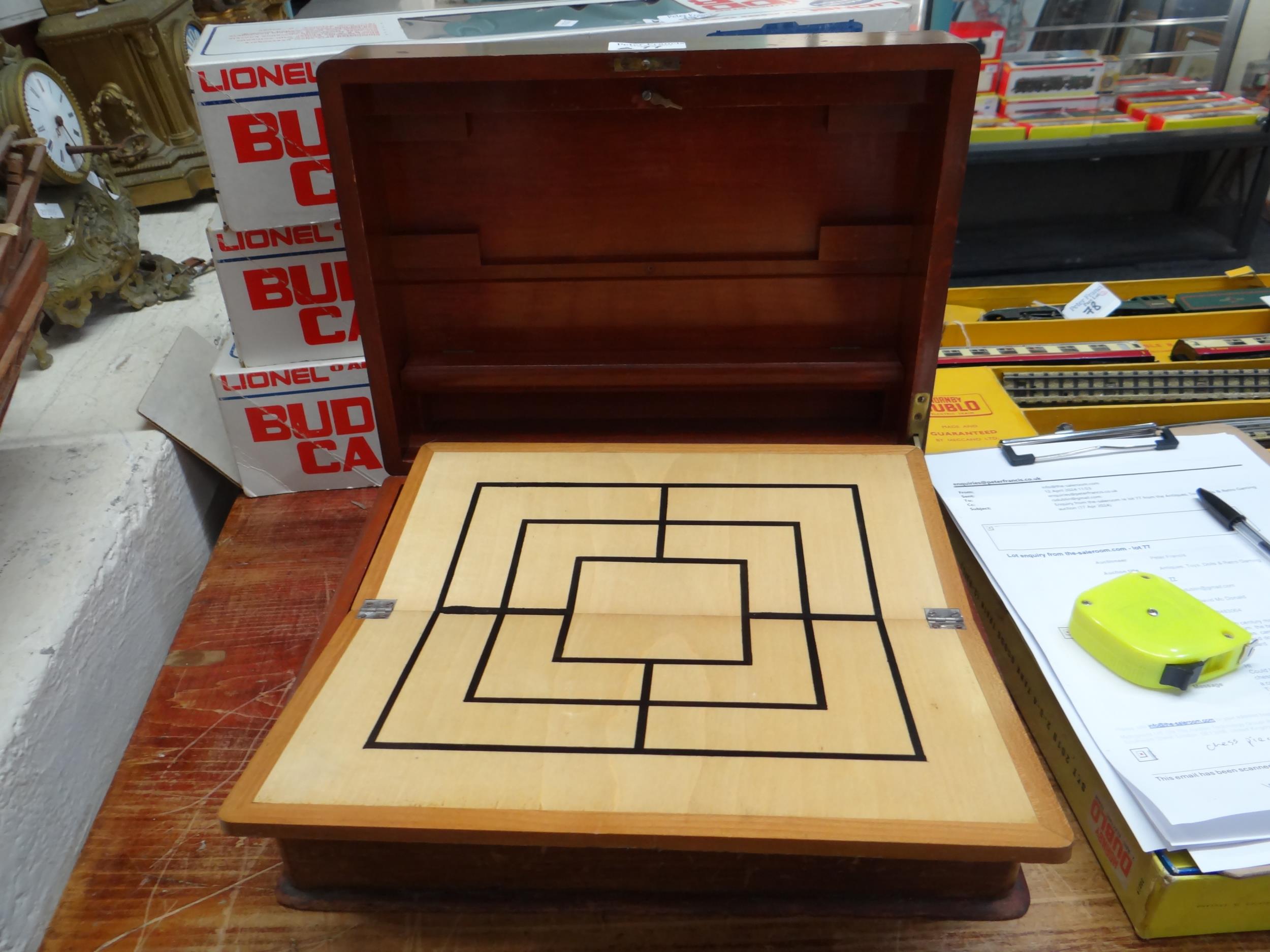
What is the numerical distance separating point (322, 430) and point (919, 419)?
0.75 meters

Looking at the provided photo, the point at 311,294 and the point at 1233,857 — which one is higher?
the point at 311,294

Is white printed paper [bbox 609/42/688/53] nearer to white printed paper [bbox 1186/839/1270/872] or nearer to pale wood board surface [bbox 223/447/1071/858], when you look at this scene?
pale wood board surface [bbox 223/447/1071/858]

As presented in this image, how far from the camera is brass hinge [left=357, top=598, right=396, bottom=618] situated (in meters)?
0.70

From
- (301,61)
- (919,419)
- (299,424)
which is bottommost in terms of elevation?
(299,424)

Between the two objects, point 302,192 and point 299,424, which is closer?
point 302,192

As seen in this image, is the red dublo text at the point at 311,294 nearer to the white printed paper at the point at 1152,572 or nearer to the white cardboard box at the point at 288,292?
the white cardboard box at the point at 288,292

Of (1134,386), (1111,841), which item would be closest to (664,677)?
(1111,841)

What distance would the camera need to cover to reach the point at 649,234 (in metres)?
0.90

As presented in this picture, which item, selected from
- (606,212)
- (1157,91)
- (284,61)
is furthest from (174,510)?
(1157,91)

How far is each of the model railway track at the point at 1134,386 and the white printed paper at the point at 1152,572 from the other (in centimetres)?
26

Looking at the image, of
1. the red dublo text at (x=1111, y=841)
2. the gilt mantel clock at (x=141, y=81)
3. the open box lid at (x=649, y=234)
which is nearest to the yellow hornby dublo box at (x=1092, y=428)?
the red dublo text at (x=1111, y=841)

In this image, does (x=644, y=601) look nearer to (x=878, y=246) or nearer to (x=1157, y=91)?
(x=878, y=246)

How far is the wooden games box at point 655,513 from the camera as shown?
54cm

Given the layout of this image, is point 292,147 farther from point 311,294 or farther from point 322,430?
point 322,430
